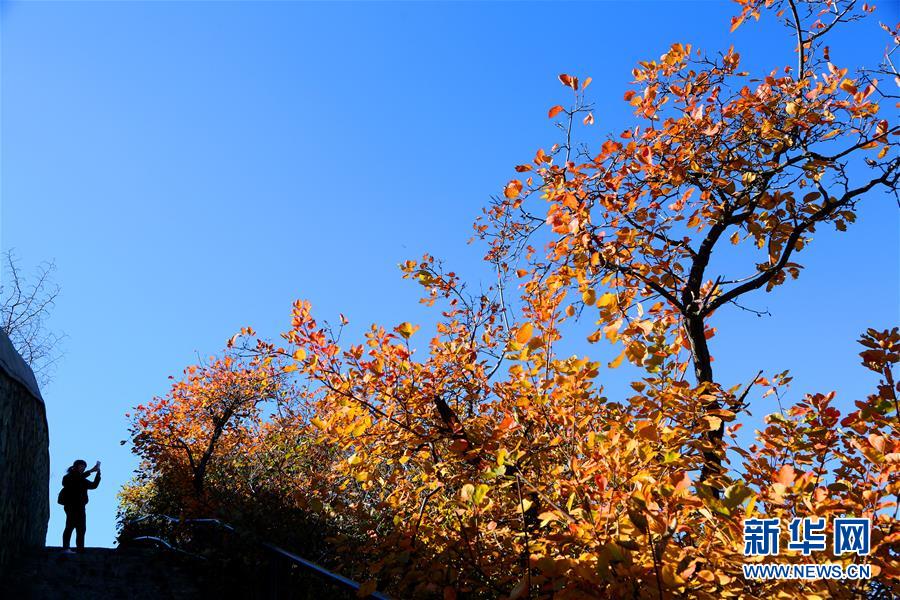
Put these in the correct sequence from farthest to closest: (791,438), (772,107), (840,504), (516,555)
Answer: (772,107)
(516,555)
(791,438)
(840,504)

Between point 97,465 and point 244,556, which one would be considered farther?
point 97,465

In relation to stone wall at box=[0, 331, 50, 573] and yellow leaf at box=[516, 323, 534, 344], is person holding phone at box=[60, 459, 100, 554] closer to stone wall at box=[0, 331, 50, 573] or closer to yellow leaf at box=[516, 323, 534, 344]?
stone wall at box=[0, 331, 50, 573]

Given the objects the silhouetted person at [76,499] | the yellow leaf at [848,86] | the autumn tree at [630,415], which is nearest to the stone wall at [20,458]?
the silhouetted person at [76,499]

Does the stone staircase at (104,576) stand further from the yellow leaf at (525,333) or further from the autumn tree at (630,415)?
the yellow leaf at (525,333)

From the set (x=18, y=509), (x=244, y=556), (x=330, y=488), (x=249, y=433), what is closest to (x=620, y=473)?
(x=244, y=556)

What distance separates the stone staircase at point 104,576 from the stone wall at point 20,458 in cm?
36

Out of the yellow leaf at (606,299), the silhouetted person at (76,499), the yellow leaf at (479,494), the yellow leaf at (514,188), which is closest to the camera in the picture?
the yellow leaf at (479,494)

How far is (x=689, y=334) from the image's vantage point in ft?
16.1

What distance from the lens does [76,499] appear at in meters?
10.2

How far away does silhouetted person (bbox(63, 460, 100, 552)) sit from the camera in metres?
10.0

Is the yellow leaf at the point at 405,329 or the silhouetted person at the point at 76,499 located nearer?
the yellow leaf at the point at 405,329

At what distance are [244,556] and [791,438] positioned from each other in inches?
244

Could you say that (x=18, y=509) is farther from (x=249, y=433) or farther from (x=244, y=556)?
(x=249, y=433)

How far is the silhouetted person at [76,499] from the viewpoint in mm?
10047
